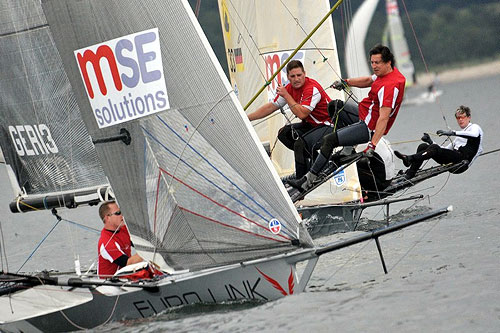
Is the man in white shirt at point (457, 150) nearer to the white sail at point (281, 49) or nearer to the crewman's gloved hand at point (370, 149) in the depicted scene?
the crewman's gloved hand at point (370, 149)

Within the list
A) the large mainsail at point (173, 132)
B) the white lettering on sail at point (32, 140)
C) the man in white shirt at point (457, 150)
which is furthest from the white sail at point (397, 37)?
the large mainsail at point (173, 132)

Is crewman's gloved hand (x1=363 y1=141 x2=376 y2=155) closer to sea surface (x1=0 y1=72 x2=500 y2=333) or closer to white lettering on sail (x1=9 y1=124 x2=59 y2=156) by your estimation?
sea surface (x1=0 y1=72 x2=500 y2=333)

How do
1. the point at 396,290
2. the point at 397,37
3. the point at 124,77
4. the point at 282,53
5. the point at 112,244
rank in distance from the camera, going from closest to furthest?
the point at 124,77 → the point at 396,290 → the point at 112,244 → the point at 282,53 → the point at 397,37

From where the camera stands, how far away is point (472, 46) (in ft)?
197

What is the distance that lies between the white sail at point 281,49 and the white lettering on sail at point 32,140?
339cm

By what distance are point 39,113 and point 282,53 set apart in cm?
370

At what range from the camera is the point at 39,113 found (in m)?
8.98

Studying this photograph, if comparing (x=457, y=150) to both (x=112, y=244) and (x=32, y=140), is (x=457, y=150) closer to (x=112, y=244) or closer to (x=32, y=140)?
(x=112, y=244)

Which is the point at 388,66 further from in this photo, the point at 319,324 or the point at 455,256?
the point at 319,324

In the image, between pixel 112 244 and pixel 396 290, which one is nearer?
pixel 396 290

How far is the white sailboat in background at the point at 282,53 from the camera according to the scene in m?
11.5

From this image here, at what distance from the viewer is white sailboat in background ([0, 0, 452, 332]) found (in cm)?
689

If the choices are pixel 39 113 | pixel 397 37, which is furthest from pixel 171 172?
pixel 397 37

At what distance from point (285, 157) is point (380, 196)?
5.03ft
